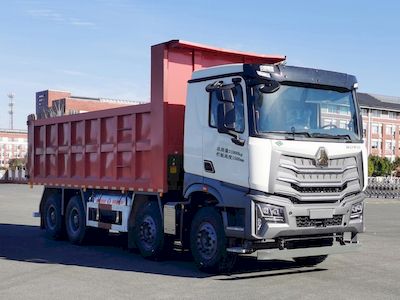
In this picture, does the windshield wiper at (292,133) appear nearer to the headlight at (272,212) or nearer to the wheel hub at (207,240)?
the headlight at (272,212)

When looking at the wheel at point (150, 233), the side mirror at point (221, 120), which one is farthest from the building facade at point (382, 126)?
the side mirror at point (221, 120)

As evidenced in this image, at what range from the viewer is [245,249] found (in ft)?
28.2

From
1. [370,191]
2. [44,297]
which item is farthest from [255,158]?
[370,191]

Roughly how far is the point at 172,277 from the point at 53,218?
20.6ft

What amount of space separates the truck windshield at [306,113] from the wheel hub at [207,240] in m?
1.81

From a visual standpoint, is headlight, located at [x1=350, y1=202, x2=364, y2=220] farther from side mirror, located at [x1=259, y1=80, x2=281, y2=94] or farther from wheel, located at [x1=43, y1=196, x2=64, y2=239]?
wheel, located at [x1=43, y1=196, x2=64, y2=239]

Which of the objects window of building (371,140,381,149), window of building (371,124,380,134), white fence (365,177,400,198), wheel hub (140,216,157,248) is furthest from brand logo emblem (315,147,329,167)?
window of building (371,124,380,134)

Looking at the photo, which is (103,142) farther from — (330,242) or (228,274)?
(330,242)

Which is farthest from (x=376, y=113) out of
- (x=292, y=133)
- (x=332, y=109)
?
(x=292, y=133)

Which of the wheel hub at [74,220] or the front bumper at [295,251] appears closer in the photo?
the front bumper at [295,251]

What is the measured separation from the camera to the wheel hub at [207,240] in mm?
9158

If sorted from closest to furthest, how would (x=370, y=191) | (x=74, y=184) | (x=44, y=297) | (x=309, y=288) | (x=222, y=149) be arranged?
(x=44, y=297) < (x=309, y=288) < (x=222, y=149) < (x=74, y=184) < (x=370, y=191)

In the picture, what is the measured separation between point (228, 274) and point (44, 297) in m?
2.92

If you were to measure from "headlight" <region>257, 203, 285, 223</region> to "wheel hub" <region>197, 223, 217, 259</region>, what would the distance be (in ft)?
3.36
